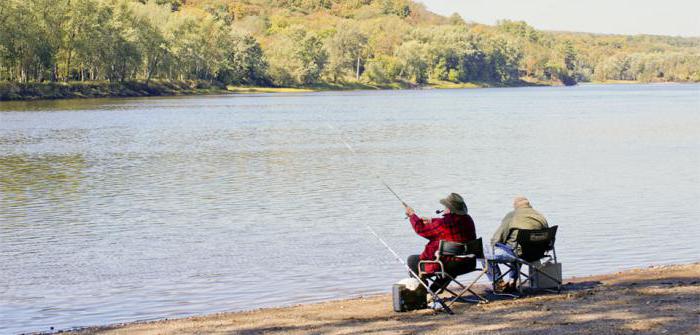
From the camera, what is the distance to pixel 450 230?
35.9ft

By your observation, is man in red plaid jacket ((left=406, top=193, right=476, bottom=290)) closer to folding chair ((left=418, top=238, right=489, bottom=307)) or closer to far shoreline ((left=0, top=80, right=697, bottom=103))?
folding chair ((left=418, top=238, right=489, bottom=307))

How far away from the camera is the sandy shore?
9469 mm

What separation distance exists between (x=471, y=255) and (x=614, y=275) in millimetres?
3373

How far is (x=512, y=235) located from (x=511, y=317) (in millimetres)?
1518

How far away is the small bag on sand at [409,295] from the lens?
10.9 m

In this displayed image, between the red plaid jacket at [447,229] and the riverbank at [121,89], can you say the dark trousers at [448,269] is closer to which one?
the red plaid jacket at [447,229]

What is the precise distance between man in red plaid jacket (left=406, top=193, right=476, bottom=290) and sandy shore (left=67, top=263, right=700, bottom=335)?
0.47 m

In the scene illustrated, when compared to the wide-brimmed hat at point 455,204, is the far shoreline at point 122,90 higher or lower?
lower

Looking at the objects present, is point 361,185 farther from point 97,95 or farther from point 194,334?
point 97,95

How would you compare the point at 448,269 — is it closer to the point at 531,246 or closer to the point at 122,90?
the point at 531,246

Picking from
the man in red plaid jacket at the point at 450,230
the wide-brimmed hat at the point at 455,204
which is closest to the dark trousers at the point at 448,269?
the man in red plaid jacket at the point at 450,230

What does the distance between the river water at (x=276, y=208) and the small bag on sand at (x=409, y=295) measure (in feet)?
8.94

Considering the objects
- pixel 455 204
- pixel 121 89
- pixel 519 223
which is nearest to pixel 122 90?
Answer: pixel 121 89

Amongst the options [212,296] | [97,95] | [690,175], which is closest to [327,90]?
[97,95]
